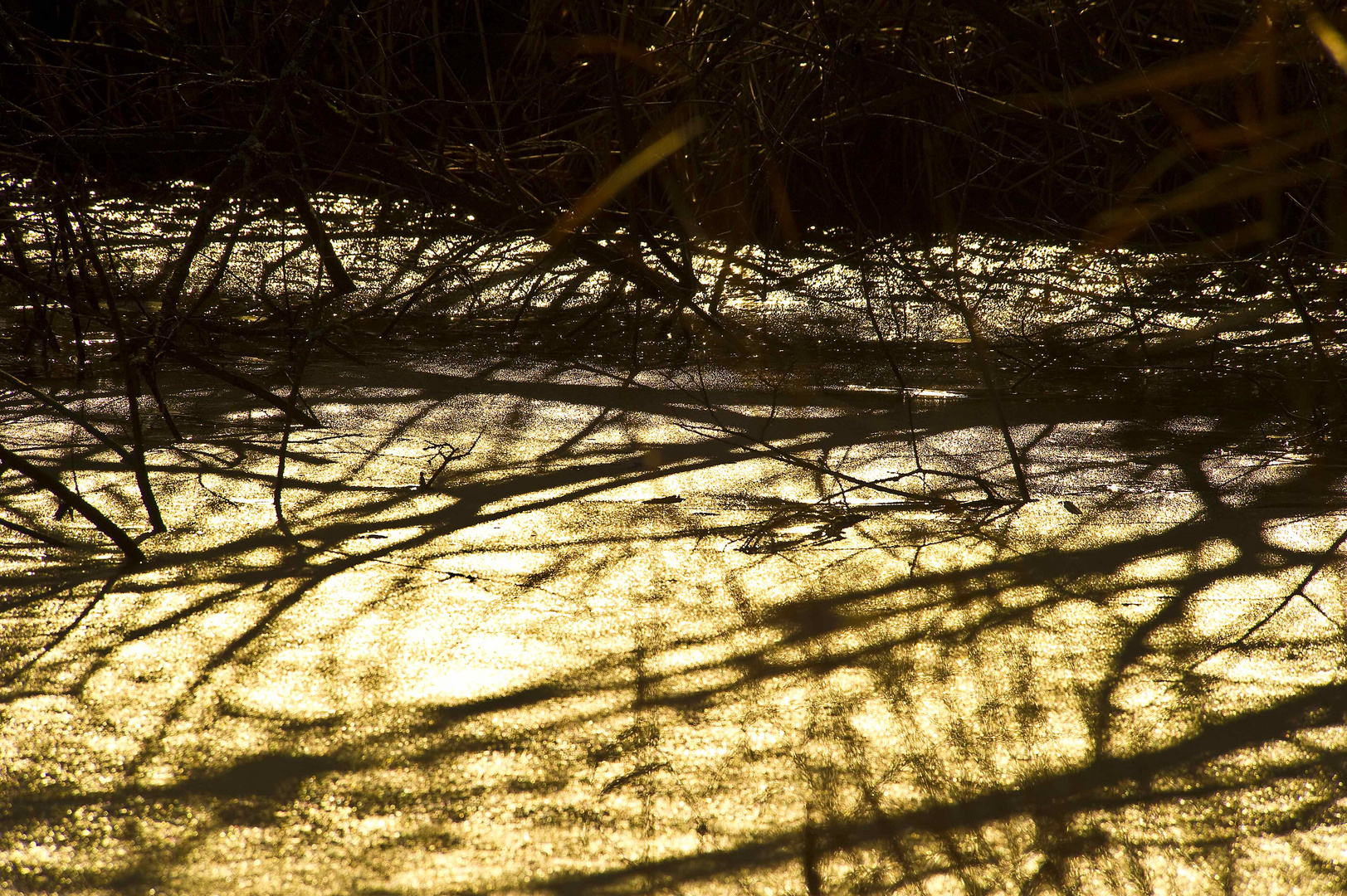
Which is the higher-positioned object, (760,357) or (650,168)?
(650,168)

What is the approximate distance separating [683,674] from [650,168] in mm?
1565

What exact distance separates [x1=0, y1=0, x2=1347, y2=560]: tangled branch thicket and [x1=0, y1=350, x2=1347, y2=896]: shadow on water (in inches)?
8.5

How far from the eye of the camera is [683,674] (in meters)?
1.04

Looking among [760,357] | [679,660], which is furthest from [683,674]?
[760,357]

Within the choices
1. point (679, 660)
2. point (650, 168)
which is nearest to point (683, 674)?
point (679, 660)

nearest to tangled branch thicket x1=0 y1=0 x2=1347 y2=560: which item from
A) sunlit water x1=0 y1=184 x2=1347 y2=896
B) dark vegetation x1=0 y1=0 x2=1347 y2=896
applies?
dark vegetation x1=0 y1=0 x2=1347 y2=896

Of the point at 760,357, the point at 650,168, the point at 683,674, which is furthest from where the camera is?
the point at 650,168

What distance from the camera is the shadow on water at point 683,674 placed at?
796 millimetres

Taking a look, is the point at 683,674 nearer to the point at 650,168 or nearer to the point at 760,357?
the point at 760,357

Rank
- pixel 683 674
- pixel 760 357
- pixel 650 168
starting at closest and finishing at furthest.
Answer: pixel 683 674
pixel 760 357
pixel 650 168

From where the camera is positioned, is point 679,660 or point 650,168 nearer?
point 679,660

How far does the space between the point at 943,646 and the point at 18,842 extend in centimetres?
75

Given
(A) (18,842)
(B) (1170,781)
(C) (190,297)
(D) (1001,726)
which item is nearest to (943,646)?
(D) (1001,726)

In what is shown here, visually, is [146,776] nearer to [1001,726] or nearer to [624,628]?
[624,628]
